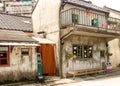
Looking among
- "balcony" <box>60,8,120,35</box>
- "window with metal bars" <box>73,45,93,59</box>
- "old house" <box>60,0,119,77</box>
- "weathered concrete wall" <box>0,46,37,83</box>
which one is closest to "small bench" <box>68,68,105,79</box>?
"old house" <box>60,0,119,77</box>

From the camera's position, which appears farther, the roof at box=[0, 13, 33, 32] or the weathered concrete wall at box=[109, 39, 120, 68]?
the weathered concrete wall at box=[109, 39, 120, 68]

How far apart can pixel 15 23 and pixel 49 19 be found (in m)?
4.71

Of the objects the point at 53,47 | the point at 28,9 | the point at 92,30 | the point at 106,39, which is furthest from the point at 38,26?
the point at 28,9

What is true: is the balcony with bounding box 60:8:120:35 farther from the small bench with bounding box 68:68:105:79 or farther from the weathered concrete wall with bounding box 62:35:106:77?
the small bench with bounding box 68:68:105:79

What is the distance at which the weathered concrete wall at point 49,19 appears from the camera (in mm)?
15809

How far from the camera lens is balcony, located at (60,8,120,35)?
52.5 feet

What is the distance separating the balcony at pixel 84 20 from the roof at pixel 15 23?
5053mm

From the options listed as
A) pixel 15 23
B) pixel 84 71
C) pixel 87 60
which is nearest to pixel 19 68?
pixel 84 71

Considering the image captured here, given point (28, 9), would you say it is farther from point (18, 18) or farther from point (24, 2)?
point (18, 18)

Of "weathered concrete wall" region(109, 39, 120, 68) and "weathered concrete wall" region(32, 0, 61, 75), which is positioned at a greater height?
"weathered concrete wall" region(32, 0, 61, 75)

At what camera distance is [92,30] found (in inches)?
640

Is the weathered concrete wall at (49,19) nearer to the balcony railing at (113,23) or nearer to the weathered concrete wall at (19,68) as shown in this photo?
the weathered concrete wall at (19,68)

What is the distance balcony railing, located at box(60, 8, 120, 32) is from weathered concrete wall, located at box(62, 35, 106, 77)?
1358 mm

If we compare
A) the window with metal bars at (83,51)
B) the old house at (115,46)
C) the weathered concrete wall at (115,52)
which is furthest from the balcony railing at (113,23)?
the window with metal bars at (83,51)
